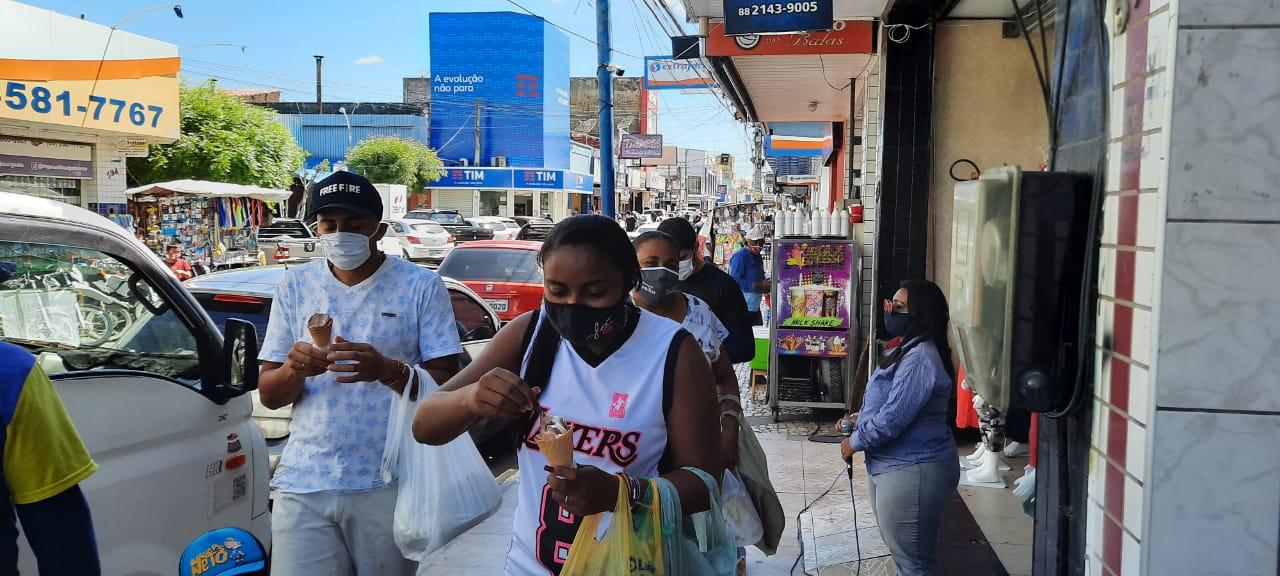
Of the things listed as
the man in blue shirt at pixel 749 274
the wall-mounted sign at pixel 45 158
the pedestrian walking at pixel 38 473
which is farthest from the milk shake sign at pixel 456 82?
the pedestrian walking at pixel 38 473

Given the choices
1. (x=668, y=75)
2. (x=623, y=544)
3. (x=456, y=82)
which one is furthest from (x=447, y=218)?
(x=623, y=544)

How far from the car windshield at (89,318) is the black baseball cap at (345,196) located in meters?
0.75

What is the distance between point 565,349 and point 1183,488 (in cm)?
139

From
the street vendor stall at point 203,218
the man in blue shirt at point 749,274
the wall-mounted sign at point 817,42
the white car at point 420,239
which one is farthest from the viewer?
the white car at point 420,239

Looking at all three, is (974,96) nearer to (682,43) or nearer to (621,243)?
(682,43)

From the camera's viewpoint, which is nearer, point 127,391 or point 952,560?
point 127,391

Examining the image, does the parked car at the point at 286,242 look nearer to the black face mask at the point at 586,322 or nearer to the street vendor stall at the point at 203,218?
the street vendor stall at the point at 203,218

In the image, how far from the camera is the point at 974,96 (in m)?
7.83

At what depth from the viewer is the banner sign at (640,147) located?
33969mm

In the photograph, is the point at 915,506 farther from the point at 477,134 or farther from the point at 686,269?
the point at 477,134

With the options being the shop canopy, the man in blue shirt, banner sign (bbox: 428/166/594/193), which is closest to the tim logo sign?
banner sign (bbox: 428/166/594/193)

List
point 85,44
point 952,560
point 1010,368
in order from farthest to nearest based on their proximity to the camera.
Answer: point 85,44
point 952,560
point 1010,368

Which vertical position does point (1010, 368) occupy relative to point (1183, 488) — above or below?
above

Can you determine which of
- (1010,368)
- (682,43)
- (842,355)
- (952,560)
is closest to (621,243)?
(1010,368)
